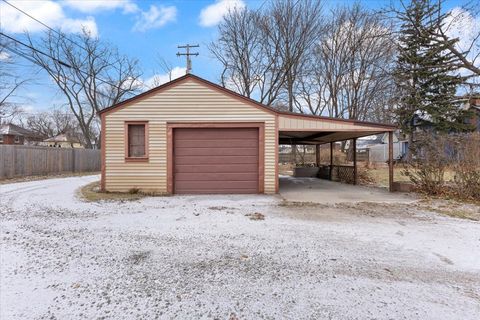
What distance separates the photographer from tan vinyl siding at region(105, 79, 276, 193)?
9.27m

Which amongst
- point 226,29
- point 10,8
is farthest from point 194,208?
point 226,29

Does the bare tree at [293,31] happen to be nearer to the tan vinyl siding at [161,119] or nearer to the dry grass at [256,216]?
the tan vinyl siding at [161,119]

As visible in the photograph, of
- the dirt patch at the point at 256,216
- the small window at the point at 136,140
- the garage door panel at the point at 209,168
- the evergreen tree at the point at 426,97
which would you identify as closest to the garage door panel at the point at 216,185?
the garage door panel at the point at 209,168

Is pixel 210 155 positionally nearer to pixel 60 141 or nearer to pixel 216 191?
pixel 216 191

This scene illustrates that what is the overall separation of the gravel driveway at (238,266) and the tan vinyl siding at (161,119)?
123 inches

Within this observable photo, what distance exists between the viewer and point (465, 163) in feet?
26.3

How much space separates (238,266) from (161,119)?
270 inches

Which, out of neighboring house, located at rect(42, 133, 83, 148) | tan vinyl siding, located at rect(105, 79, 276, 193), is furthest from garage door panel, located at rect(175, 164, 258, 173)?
neighboring house, located at rect(42, 133, 83, 148)

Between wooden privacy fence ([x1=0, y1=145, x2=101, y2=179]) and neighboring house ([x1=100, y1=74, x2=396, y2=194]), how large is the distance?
28.4ft

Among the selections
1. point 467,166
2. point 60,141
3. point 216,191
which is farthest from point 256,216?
point 60,141

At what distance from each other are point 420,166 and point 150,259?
27.8 feet

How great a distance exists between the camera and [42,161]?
664 inches

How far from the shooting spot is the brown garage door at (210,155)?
9.44 metres

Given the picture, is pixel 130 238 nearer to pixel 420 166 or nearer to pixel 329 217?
pixel 329 217
